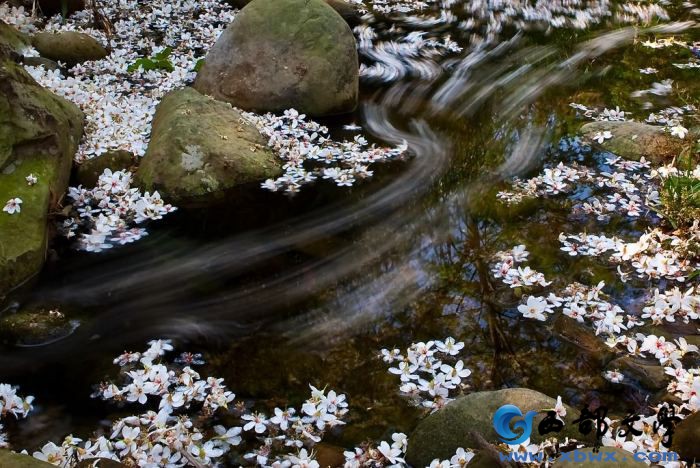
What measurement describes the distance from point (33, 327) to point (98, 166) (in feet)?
8.26

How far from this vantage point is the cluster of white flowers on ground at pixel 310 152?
263 inches

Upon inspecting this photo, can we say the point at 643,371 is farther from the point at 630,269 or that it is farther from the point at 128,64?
the point at 128,64

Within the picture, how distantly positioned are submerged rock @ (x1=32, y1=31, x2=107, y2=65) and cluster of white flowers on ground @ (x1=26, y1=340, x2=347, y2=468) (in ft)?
24.9

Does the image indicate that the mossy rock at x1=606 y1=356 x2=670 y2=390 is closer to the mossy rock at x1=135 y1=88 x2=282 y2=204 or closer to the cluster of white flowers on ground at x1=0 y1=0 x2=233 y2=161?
the mossy rock at x1=135 y1=88 x2=282 y2=204

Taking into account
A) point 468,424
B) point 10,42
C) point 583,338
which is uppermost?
point 10,42

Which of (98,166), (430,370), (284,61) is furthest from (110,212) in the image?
(430,370)

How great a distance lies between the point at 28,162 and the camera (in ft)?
18.4

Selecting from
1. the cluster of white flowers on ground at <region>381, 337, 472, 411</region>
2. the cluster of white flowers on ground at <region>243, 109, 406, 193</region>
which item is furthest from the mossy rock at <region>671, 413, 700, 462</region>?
the cluster of white flowers on ground at <region>243, 109, 406, 193</region>

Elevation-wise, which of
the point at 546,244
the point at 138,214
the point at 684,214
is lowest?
the point at 138,214

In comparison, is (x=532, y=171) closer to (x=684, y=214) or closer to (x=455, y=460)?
(x=684, y=214)

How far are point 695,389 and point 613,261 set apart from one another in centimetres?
183

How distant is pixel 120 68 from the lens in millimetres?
9555

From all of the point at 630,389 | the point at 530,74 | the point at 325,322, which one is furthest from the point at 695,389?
the point at 530,74

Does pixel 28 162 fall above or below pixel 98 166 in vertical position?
above
